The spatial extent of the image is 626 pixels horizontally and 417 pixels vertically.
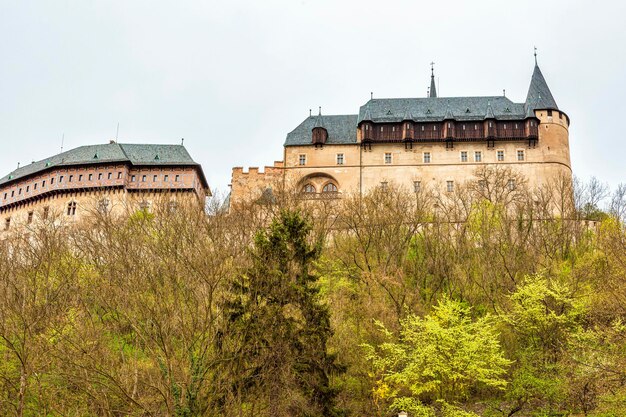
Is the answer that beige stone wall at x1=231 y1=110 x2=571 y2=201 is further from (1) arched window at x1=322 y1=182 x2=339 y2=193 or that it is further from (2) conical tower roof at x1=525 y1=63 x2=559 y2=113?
(2) conical tower roof at x1=525 y1=63 x2=559 y2=113

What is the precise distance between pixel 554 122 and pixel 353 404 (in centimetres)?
3516

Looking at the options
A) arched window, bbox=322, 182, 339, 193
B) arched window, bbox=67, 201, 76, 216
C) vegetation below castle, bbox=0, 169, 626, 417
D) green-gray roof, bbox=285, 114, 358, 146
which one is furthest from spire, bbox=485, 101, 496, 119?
arched window, bbox=67, 201, 76, 216

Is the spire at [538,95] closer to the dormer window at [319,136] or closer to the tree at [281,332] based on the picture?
the dormer window at [319,136]

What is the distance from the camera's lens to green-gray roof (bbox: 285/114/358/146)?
52.2 meters

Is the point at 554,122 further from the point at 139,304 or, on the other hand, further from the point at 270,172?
the point at 139,304

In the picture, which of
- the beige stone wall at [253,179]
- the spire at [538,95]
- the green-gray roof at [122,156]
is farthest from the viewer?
the green-gray roof at [122,156]

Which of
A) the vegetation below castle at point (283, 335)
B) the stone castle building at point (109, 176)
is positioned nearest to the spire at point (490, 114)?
the vegetation below castle at point (283, 335)

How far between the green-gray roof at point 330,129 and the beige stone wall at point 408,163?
2.89 feet

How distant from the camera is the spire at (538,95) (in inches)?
2015

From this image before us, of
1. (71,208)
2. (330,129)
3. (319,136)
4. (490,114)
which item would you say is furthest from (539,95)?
Result: (71,208)

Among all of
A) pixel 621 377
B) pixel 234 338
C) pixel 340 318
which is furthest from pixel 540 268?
pixel 234 338

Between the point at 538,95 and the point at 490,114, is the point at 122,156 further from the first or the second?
the point at 538,95

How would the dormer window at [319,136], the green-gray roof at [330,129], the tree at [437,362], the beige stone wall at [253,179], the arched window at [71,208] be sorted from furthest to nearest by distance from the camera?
the arched window at [71,208], the green-gray roof at [330,129], the dormer window at [319,136], the beige stone wall at [253,179], the tree at [437,362]

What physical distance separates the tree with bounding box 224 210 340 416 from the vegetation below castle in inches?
1.8
